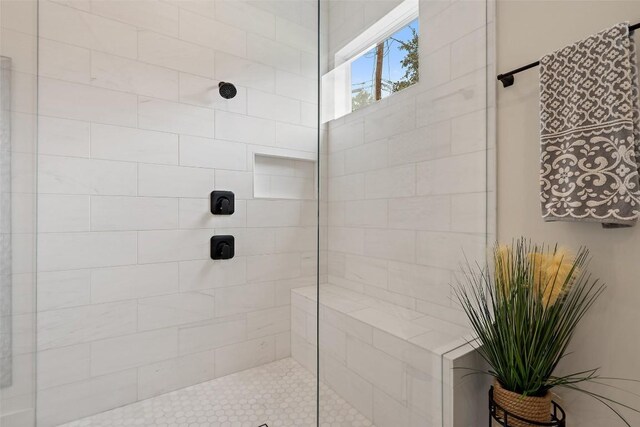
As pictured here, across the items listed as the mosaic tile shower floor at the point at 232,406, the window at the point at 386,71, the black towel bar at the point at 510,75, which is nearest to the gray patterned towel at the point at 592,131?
the black towel bar at the point at 510,75

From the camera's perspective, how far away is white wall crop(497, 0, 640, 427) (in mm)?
879

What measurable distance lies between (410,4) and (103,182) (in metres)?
1.46

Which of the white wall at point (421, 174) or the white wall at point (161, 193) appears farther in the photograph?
the white wall at point (161, 193)

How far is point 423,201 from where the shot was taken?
3.64 feet

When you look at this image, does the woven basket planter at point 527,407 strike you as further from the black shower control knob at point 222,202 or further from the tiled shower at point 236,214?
the black shower control knob at point 222,202

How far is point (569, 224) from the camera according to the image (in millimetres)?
985

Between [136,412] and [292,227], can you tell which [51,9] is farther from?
[136,412]

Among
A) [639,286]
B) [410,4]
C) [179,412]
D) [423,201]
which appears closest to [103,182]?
[179,412]

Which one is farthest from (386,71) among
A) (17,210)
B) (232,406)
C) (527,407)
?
(232,406)

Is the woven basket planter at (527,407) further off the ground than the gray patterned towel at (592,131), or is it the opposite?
the gray patterned towel at (592,131)

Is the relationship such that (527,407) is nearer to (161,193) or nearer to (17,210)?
(161,193)

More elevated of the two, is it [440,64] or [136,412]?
[440,64]

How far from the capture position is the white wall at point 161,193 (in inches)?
49.9

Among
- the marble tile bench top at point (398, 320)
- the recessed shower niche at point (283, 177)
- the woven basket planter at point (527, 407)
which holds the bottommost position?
the woven basket planter at point (527, 407)
